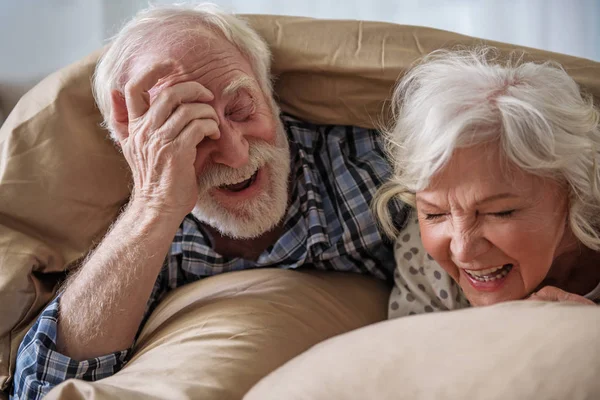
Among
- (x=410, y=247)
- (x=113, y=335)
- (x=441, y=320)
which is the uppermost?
(x=441, y=320)

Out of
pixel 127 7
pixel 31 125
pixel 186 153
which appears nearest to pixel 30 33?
pixel 127 7

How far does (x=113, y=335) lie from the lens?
4.29ft

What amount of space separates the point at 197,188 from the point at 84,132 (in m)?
0.32

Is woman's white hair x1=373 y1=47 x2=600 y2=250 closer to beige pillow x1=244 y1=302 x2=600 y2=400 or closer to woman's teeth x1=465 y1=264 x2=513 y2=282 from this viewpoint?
woman's teeth x1=465 y1=264 x2=513 y2=282

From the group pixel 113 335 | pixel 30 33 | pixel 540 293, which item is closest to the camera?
pixel 540 293

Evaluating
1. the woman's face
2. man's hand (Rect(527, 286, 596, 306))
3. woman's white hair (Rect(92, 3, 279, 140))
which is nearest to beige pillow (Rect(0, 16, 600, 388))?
woman's white hair (Rect(92, 3, 279, 140))

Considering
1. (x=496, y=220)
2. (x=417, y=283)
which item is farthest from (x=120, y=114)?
(x=496, y=220)

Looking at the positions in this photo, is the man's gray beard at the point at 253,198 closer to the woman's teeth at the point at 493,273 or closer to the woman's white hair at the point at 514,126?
the woman's white hair at the point at 514,126

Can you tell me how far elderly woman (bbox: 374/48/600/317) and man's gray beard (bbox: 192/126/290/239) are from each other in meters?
0.32

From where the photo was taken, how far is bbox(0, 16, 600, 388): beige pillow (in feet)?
4.76

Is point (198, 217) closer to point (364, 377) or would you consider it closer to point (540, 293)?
point (540, 293)

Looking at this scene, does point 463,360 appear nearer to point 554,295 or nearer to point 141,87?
point 554,295

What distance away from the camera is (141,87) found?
1390 mm

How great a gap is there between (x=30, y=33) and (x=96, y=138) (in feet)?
2.55
